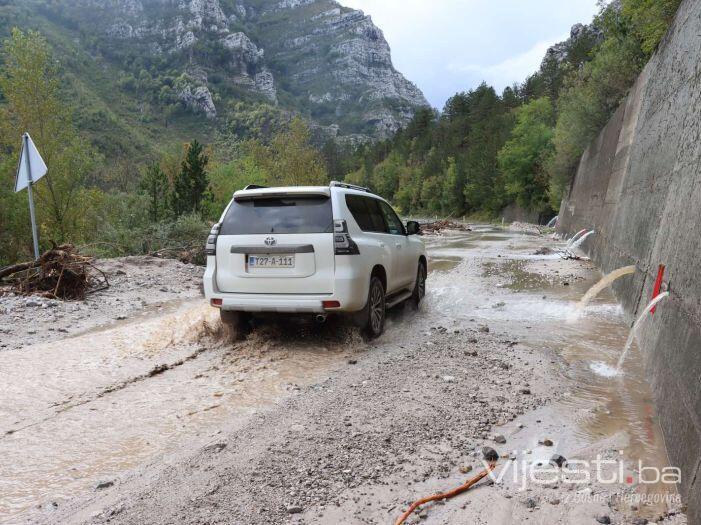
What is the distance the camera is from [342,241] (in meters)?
5.86

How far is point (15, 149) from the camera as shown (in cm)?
1945

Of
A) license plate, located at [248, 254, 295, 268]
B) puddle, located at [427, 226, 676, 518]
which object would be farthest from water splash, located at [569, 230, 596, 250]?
license plate, located at [248, 254, 295, 268]

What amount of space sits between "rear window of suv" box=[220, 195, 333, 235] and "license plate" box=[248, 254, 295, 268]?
31cm

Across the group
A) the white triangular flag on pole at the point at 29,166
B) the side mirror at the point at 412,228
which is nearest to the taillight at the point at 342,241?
the side mirror at the point at 412,228

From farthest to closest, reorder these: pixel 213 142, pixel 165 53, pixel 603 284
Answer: pixel 165 53 < pixel 213 142 < pixel 603 284

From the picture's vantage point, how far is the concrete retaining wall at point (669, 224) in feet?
10.9

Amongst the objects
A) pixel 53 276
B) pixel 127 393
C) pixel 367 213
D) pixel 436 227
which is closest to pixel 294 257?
pixel 367 213

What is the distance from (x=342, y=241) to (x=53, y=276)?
666 cm

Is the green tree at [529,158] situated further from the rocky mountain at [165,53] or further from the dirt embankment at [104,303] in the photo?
the rocky mountain at [165,53]

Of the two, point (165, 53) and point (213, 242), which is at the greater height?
point (165, 53)

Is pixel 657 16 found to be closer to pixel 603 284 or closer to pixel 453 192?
pixel 603 284

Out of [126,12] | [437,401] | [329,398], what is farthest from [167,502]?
[126,12]

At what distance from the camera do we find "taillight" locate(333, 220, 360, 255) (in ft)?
19.2

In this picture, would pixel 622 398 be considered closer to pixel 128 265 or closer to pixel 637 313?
pixel 637 313
